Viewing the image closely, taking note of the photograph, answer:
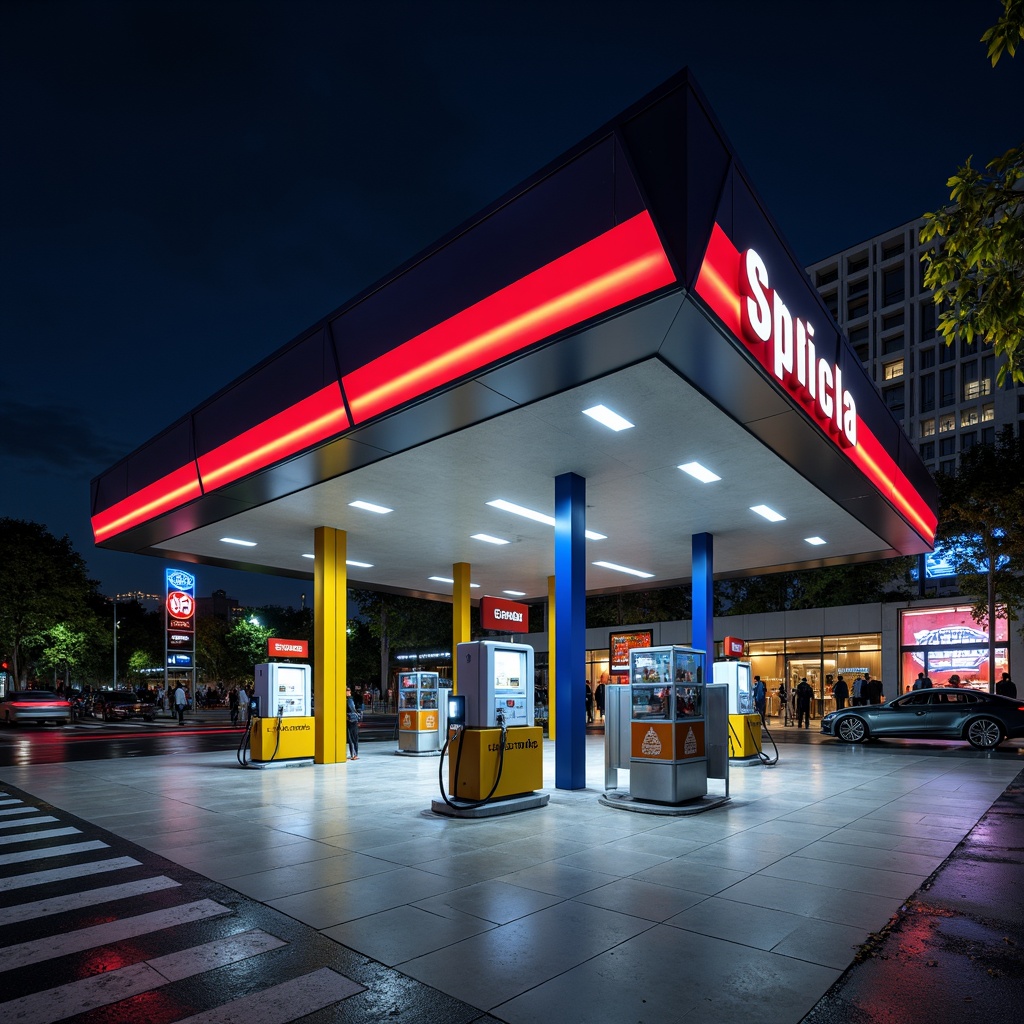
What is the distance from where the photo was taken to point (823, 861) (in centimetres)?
704

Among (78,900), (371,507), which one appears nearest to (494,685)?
(78,900)

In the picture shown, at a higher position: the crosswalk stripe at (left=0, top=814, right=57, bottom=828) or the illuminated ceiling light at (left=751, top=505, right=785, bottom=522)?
the illuminated ceiling light at (left=751, top=505, right=785, bottom=522)

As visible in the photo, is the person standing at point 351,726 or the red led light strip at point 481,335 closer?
the red led light strip at point 481,335

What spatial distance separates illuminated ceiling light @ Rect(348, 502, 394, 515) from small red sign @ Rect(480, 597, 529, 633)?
119 inches

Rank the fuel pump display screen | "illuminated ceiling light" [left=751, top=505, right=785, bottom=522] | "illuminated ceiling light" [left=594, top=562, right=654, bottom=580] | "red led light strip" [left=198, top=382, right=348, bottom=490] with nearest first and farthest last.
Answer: the fuel pump display screen
"red led light strip" [left=198, top=382, right=348, bottom=490]
"illuminated ceiling light" [left=751, top=505, right=785, bottom=522]
"illuminated ceiling light" [left=594, top=562, right=654, bottom=580]

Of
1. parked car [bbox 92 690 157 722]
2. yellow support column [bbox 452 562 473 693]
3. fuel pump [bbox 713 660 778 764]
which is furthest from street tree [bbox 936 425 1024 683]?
parked car [bbox 92 690 157 722]

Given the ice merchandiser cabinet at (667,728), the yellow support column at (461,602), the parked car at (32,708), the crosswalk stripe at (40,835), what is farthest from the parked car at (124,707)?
the ice merchandiser cabinet at (667,728)

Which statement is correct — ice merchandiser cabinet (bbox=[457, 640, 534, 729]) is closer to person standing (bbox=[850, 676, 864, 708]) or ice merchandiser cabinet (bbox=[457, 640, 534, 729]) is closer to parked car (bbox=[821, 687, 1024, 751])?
parked car (bbox=[821, 687, 1024, 751])

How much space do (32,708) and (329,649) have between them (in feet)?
77.2

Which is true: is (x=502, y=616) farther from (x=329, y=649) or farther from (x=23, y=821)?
(x=23, y=821)

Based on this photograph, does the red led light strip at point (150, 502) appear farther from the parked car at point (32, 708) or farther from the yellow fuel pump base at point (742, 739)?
the parked car at point (32, 708)

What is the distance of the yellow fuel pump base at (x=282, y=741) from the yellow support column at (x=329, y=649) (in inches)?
9.3

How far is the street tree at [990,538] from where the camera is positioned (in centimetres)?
2311

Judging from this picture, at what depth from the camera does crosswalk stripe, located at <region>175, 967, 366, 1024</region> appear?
151 inches
